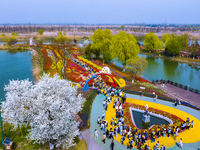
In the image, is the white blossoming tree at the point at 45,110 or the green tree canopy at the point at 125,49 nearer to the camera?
the white blossoming tree at the point at 45,110

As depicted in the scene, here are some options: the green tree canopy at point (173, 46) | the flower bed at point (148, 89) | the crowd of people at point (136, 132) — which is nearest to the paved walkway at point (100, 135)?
the crowd of people at point (136, 132)

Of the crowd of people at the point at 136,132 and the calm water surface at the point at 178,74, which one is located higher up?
the calm water surface at the point at 178,74

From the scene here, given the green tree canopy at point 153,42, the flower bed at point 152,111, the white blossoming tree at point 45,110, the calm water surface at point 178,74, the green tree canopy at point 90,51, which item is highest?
the green tree canopy at point 153,42

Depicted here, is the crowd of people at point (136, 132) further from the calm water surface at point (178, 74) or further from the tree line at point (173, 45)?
the tree line at point (173, 45)

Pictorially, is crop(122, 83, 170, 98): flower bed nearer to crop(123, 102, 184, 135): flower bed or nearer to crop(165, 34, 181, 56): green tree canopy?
crop(123, 102, 184, 135): flower bed

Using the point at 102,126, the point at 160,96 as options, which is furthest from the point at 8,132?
the point at 160,96

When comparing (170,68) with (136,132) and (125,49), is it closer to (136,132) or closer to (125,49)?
(125,49)
